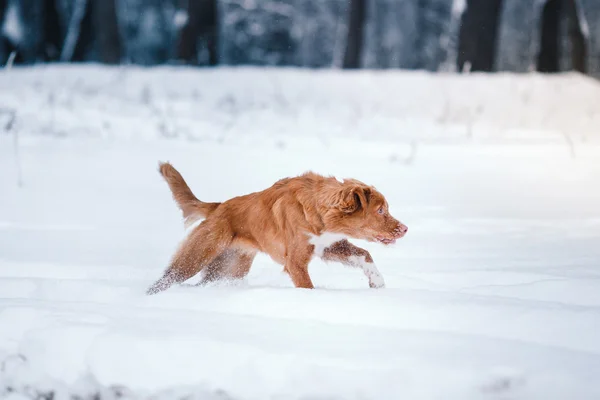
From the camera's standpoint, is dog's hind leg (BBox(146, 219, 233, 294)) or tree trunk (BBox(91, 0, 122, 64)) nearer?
dog's hind leg (BBox(146, 219, 233, 294))

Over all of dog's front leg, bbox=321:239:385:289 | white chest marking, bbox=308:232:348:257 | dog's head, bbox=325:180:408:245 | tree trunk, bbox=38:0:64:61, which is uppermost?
tree trunk, bbox=38:0:64:61

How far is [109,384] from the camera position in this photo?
3.71m

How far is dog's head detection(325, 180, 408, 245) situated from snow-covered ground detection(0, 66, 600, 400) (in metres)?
0.48

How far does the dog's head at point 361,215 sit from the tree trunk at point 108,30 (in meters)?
15.0

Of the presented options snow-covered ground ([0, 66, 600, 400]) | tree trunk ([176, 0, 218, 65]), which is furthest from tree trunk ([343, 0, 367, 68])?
snow-covered ground ([0, 66, 600, 400])

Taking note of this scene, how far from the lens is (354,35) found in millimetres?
20922

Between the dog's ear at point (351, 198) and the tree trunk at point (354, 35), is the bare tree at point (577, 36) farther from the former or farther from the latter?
the dog's ear at point (351, 198)

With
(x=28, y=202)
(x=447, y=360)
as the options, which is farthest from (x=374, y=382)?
(x=28, y=202)

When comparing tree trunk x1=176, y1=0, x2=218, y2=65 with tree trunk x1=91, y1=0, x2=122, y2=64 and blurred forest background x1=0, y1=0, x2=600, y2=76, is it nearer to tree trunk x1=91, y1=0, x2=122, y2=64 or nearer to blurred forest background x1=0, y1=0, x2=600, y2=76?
blurred forest background x1=0, y1=0, x2=600, y2=76

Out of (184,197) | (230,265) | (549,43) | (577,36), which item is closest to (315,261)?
(230,265)

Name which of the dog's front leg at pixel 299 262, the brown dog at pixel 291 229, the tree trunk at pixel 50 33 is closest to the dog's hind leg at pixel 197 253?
the brown dog at pixel 291 229

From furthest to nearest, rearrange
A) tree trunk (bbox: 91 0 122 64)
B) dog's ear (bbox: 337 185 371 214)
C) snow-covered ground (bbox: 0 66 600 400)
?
tree trunk (bbox: 91 0 122 64) → dog's ear (bbox: 337 185 371 214) → snow-covered ground (bbox: 0 66 600 400)

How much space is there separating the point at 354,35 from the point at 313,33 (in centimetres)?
2566

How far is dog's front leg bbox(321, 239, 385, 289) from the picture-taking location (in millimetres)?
5285
